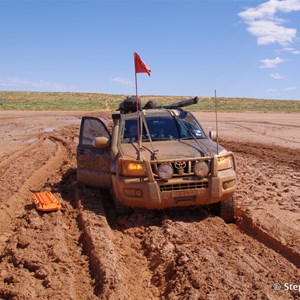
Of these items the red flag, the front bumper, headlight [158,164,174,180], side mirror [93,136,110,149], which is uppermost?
the red flag

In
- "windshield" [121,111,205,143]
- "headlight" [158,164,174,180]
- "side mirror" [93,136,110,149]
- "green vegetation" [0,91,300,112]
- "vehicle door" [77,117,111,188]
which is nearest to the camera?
"headlight" [158,164,174,180]

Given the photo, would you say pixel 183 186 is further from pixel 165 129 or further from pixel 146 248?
pixel 165 129

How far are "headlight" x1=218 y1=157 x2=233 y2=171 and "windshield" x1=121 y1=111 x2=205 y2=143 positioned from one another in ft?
3.47

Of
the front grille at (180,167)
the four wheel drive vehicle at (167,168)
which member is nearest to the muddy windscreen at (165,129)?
the four wheel drive vehicle at (167,168)

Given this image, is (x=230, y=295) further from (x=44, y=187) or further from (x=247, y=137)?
(x=247, y=137)

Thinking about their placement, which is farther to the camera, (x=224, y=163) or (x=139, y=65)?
(x=139, y=65)

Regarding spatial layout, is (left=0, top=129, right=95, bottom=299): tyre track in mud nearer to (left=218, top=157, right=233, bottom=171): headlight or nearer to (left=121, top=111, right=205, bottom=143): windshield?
(left=121, top=111, right=205, bottom=143): windshield

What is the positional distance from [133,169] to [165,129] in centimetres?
161

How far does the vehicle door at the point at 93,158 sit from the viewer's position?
334 inches

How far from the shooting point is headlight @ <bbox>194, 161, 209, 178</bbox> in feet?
22.4

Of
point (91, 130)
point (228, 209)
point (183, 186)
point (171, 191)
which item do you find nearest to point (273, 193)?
point (228, 209)

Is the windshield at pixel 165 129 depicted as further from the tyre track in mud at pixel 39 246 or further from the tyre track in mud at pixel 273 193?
the tyre track in mud at pixel 39 246

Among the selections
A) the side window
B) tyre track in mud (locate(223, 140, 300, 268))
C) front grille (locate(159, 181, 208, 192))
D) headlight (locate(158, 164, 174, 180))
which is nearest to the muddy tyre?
tyre track in mud (locate(223, 140, 300, 268))

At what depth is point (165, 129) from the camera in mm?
8328
